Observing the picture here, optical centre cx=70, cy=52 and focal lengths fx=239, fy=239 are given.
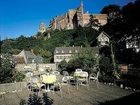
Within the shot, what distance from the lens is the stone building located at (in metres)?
96.4

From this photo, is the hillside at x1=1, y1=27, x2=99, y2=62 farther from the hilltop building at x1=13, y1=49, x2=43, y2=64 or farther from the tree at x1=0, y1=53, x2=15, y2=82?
the tree at x1=0, y1=53, x2=15, y2=82

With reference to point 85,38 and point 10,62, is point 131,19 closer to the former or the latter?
point 10,62

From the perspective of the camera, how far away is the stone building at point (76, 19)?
96.4m

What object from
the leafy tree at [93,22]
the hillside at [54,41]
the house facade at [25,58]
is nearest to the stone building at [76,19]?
the leafy tree at [93,22]

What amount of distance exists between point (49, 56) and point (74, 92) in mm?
65737

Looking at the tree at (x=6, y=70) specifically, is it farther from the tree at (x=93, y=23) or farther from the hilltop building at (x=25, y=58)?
the tree at (x=93, y=23)

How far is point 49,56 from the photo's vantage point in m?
81.2

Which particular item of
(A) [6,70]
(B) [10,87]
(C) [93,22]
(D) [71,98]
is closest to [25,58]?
(C) [93,22]

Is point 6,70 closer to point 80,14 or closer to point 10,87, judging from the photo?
point 10,87

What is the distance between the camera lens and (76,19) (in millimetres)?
100625

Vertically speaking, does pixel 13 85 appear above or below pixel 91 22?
below

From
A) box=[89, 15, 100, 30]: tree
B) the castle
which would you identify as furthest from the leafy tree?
the castle

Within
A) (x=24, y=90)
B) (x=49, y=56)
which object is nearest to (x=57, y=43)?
(x=49, y=56)

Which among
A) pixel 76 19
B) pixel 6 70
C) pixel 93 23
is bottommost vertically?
pixel 6 70
